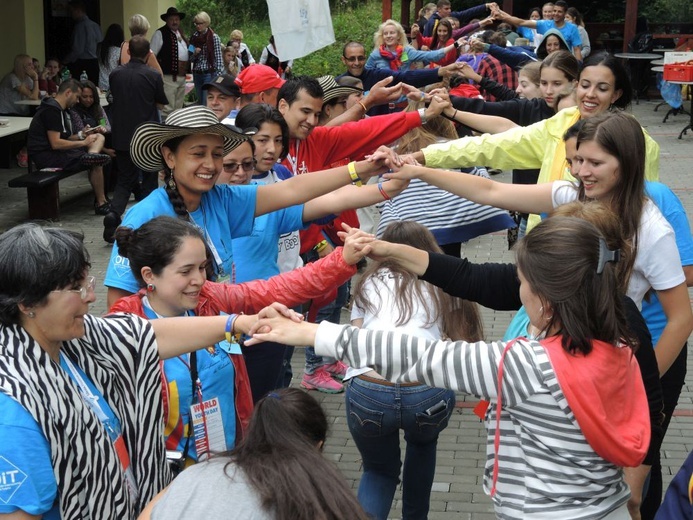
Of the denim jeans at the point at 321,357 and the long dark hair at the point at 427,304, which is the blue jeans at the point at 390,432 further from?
the denim jeans at the point at 321,357

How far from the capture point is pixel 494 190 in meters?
4.18

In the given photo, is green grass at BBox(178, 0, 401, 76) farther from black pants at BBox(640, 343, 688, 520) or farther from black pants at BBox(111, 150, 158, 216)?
black pants at BBox(640, 343, 688, 520)

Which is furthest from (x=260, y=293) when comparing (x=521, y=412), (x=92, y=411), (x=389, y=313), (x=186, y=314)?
(x=521, y=412)

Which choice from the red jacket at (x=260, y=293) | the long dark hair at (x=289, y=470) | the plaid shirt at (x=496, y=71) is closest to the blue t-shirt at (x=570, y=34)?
the plaid shirt at (x=496, y=71)

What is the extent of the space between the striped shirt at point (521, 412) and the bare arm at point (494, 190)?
4.79 feet

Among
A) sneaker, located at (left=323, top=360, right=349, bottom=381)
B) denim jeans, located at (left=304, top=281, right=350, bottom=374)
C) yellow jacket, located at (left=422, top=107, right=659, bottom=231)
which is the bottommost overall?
sneaker, located at (left=323, top=360, right=349, bottom=381)

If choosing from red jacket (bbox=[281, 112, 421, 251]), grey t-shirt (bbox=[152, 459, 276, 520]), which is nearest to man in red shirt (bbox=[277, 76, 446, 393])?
red jacket (bbox=[281, 112, 421, 251])

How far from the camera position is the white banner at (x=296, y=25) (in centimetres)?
874

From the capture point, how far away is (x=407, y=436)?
421 centimetres

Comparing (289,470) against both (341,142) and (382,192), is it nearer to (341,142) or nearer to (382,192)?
(382,192)

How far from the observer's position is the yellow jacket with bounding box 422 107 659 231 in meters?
4.80

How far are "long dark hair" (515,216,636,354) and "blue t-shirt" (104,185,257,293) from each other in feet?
5.37

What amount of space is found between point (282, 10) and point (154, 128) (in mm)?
5129

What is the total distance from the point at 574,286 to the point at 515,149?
229cm
